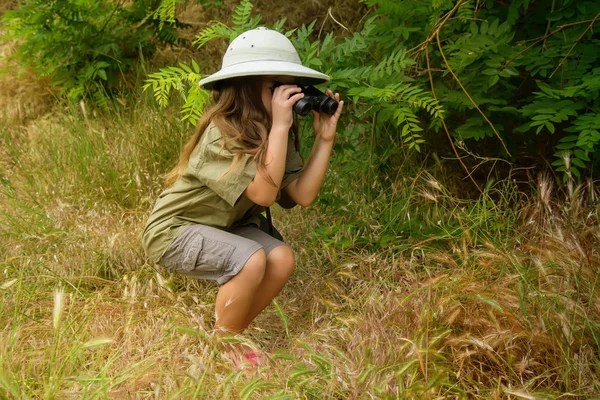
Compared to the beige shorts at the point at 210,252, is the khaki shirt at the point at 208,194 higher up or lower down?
higher up

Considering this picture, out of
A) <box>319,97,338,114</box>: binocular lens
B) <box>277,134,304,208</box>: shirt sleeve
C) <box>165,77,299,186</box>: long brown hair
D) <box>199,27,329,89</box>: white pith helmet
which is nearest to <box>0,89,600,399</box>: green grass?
<box>277,134,304,208</box>: shirt sleeve

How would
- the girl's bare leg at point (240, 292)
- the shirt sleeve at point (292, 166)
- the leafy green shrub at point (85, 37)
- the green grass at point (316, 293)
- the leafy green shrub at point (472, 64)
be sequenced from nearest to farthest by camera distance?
the green grass at point (316, 293) → the girl's bare leg at point (240, 292) → the shirt sleeve at point (292, 166) → the leafy green shrub at point (472, 64) → the leafy green shrub at point (85, 37)

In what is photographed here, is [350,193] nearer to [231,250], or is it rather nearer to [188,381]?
[231,250]

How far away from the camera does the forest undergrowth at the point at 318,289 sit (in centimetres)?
220

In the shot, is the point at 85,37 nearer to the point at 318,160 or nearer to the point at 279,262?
the point at 318,160

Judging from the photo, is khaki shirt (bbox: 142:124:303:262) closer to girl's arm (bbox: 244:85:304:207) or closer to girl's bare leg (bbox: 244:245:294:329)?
girl's arm (bbox: 244:85:304:207)

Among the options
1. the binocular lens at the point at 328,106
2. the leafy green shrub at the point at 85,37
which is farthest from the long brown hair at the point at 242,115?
the leafy green shrub at the point at 85,37

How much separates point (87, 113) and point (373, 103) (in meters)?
2.53

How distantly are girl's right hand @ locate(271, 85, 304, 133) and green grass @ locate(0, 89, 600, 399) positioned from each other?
73cm

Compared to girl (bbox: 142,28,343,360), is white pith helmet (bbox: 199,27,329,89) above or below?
above

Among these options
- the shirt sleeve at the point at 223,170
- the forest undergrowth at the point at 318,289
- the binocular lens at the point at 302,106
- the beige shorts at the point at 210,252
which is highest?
the binocular lens at the point at 302,106

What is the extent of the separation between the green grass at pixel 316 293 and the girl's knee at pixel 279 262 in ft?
0.78

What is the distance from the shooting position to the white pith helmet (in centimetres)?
268

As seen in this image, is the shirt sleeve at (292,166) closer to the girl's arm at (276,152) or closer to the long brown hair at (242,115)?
the long brown hair at (242,115)
